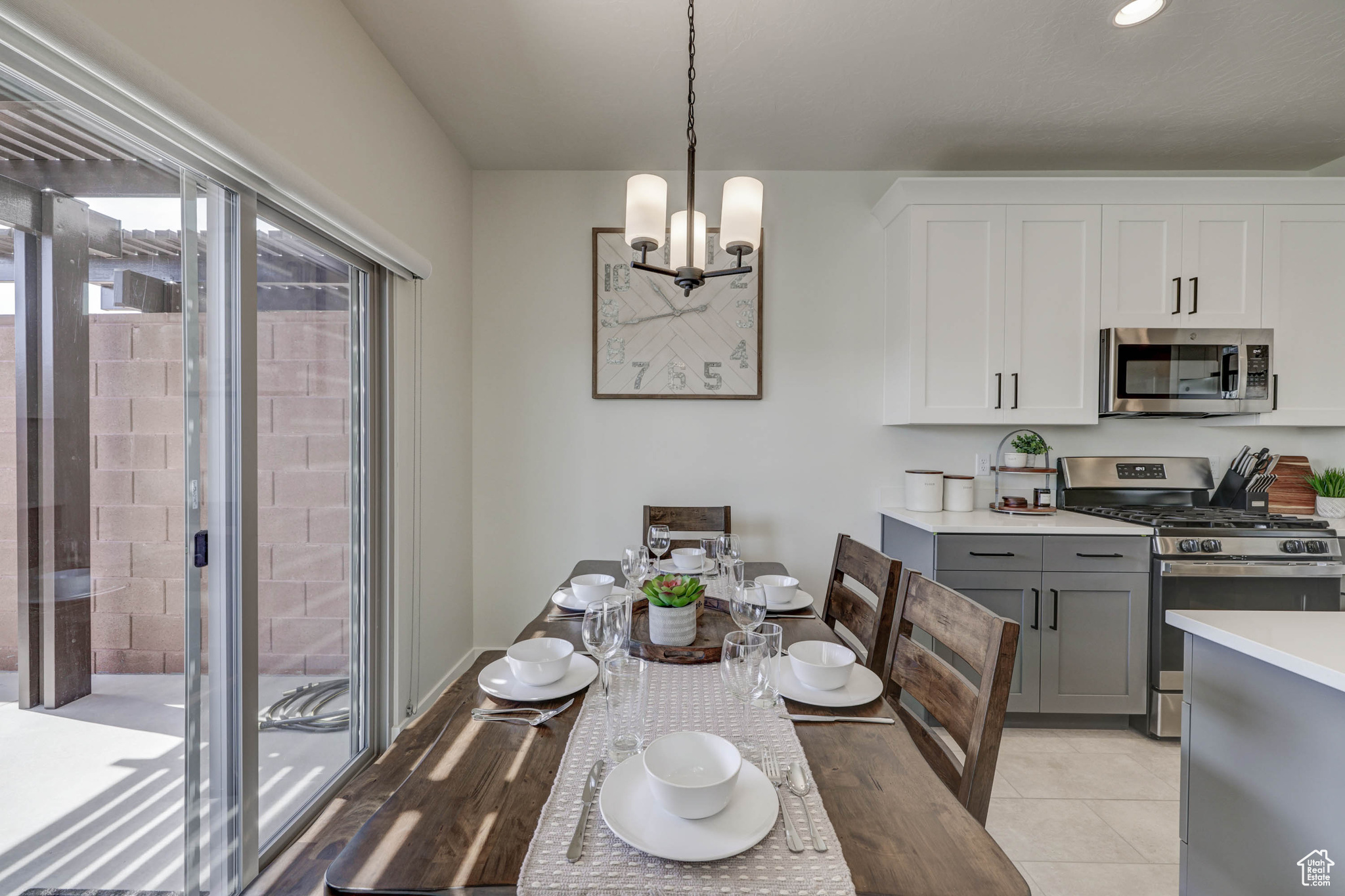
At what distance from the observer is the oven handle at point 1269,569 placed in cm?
234

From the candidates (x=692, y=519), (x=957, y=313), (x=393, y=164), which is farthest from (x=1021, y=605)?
(x=393, y=164)

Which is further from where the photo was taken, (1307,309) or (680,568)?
(1307,309)

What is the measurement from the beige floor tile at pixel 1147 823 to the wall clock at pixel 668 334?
208cm

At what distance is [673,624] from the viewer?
4.47 feet

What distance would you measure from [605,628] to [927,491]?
7.17ft

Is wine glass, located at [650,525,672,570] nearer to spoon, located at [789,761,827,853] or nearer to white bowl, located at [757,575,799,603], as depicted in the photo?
white bowl, located at [757,575,799,603]

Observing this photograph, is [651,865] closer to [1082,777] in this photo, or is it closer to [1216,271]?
[1082,777]

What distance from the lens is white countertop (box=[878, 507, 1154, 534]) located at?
242 centimetres

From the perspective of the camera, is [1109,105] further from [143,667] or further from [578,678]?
[143,667]

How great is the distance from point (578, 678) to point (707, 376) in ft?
6.62

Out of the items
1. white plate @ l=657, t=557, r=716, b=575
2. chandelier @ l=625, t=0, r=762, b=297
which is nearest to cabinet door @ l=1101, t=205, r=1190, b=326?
chandelier @ l=625, t=0, r=762, b=297

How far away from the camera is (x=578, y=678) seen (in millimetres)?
1200

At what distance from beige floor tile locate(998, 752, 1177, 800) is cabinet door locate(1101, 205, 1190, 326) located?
1892 mm

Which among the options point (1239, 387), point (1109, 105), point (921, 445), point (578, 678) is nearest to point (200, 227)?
point (578, 678)
